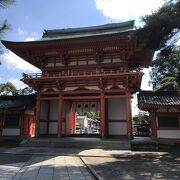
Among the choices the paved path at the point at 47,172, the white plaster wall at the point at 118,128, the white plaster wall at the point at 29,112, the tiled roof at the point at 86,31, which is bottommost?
the paved path at the point at 47,172

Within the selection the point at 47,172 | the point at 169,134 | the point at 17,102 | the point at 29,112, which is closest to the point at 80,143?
the point at 169,134

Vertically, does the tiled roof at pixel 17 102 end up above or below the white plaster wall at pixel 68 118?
above

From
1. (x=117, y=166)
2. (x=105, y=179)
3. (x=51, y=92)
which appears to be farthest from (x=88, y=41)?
(x=105, y=179)

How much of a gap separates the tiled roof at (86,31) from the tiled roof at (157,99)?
7342 mm

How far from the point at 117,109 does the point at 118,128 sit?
5.40 ft

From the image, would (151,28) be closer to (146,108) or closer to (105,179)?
(105,179)

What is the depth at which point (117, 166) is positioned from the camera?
11.5 m

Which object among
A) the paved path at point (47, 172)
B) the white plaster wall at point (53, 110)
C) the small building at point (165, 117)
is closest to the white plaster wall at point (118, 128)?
the small building at point (165, 117)

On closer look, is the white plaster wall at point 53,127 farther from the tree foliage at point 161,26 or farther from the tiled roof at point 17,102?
the tree foliage at point 161,26

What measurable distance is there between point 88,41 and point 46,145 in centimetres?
885

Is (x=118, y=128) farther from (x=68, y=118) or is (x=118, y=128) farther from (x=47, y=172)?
(x=47, y=172)

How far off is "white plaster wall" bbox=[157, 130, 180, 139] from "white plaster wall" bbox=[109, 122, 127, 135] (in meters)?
2.99

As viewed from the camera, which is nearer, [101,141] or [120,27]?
[101,141]

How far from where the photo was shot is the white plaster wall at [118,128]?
21.3 m
